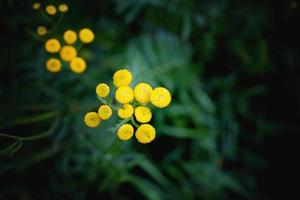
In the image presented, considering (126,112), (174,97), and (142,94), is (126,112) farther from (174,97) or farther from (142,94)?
(174,97)

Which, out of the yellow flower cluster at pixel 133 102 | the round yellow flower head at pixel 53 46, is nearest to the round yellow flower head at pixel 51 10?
the round yellow flower head at pixel 53 46

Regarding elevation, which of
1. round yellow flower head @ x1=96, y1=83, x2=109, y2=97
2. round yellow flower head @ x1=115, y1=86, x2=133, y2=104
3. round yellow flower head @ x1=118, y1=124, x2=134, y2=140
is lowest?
round yellow flower head @ x1=118, y1=124, x2=134, y2=140

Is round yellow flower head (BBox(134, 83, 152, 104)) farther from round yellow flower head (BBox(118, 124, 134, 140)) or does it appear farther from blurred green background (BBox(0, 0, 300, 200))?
blurred green background (BBox(0, 0, 300, 200))

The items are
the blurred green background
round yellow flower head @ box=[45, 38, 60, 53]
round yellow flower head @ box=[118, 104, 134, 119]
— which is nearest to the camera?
round yellow flower head @ box=[118, 104, 134, 119]

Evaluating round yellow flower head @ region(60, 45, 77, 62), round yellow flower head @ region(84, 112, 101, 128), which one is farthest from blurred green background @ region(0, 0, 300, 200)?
round yellow flower head @ region(84, 112, 101, 128)

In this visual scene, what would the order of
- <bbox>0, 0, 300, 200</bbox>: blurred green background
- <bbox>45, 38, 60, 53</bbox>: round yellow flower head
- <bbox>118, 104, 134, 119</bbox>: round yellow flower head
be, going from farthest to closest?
<bbox>0, 0, 300, 200</bbox>: blurred green background
<bbox>45, 38, 60, 53</bbox>: round yellow flower head
<bbox>118, 104, 134, 119</bbox>: round yellow flower head

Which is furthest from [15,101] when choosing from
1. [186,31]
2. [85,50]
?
[186,31]

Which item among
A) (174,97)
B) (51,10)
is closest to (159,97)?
(51,10)

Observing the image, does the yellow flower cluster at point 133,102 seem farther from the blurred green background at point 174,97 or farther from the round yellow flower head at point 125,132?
the blurred green background at point 174,97
